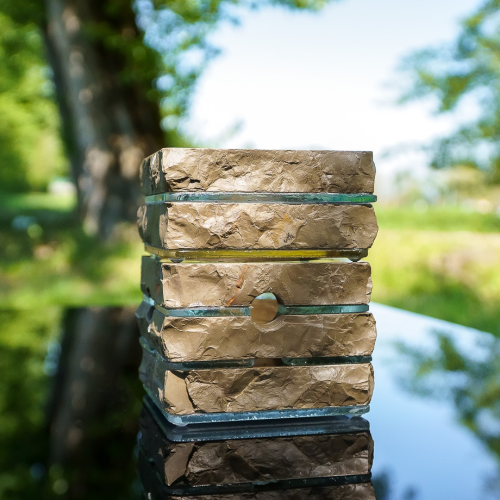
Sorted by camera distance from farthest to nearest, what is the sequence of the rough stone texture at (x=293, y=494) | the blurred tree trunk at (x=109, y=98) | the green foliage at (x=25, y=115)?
the green foliage at (x=25, y=115), the blurred tree trunk at (x=109, y=98), the rough stone texture at (x=293, y=494)

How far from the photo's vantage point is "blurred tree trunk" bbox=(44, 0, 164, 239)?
201 inches

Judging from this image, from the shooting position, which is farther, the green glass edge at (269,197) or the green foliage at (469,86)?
the green foliage at (469,86)

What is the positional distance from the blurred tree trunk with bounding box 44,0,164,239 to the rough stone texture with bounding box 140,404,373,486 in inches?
177

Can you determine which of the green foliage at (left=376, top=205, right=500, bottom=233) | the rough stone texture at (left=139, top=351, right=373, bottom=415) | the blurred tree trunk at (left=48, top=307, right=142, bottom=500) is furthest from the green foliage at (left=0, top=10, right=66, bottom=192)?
the rough stone texture at (left=139, top=351, right=373, bottom=415)

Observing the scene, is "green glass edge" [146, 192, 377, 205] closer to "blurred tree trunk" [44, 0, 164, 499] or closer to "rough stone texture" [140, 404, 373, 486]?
"rough stone texture" [140, 404, 373, 486]

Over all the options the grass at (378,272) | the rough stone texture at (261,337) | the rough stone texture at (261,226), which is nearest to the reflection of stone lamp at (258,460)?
the rough stone texture at (261,337)

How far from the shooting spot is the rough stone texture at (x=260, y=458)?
728 millimetres

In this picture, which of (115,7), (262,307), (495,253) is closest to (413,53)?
(495,253)

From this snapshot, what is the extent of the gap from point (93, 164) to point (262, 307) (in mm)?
4448

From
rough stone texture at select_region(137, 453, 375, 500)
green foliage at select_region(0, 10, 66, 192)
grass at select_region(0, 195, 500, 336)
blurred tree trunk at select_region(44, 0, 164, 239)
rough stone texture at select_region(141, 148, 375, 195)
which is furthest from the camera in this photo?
green foliage at select_region(0, 10, 66, 192)

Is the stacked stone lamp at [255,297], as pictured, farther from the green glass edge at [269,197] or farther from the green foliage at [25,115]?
the green foliage at [25,115]

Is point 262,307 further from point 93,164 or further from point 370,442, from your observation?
point 93,164

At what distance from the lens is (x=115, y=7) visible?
5035 millimetres

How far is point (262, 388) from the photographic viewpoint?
894 millimetres
